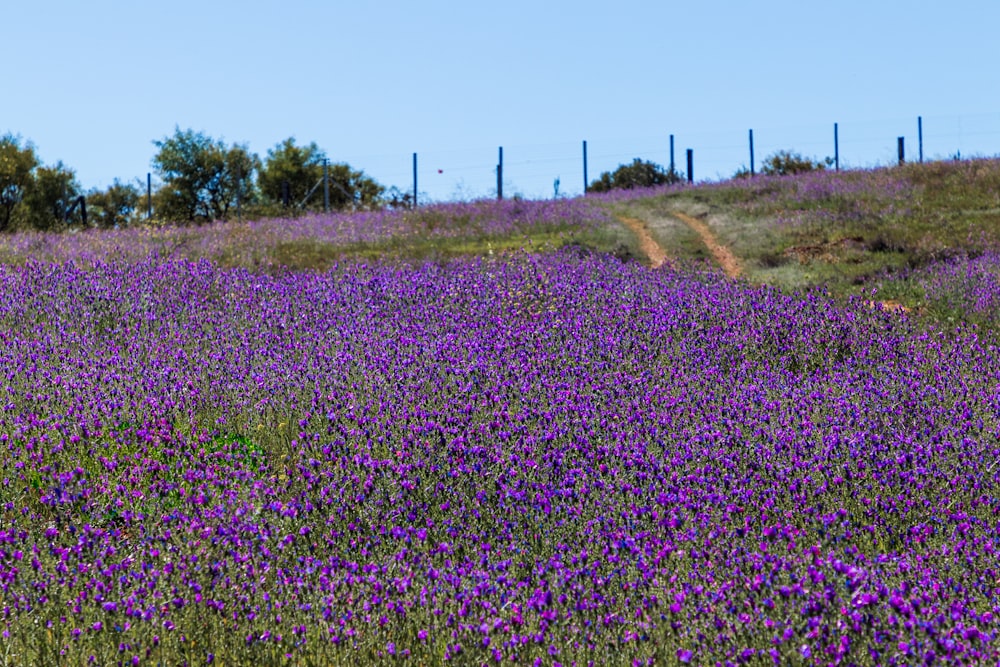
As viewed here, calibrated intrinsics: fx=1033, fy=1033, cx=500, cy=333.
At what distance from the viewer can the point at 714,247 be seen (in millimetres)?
18000

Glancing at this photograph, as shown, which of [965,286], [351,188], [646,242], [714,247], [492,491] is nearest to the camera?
[492,491]

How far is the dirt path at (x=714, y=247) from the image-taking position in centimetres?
1602

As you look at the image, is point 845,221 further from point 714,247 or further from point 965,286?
point 965,286

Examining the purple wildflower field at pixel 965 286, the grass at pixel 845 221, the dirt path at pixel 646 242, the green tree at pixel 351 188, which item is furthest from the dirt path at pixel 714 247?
the green tree at pixel 351 188

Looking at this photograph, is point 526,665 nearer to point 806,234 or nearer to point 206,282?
point 206,282

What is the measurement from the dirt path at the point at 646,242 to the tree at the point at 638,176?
35.7 feet

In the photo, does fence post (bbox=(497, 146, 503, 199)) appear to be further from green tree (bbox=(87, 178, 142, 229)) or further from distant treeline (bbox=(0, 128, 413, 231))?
green tree (bbox=(87, 178, 142, 229))

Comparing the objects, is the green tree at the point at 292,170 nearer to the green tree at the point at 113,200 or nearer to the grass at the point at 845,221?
the green tree at the point at 113,200

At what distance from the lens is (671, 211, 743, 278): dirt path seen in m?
16.0

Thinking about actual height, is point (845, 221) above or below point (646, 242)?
above

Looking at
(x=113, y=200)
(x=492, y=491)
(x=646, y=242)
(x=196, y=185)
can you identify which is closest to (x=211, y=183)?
(x=196, y=185)

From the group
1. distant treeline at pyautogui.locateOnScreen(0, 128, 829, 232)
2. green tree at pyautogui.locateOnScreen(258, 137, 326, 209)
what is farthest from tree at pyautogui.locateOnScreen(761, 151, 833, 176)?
green tree at pyautogui.locateOnScreen(258, 137, 326, 209)

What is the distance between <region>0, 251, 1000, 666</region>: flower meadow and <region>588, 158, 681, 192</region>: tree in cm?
2320

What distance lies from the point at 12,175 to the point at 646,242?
2339cm
